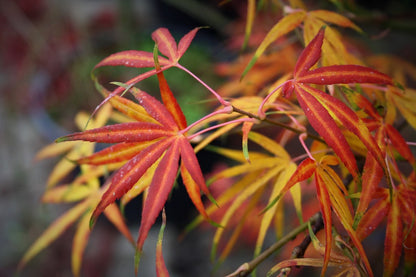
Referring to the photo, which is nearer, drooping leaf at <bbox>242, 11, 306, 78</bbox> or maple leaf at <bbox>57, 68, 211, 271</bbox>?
maple leaf at <bbox>57, 68, 211, 271</bbox>

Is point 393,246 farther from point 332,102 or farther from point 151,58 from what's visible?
point 151,58

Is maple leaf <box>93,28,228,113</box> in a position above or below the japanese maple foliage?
above

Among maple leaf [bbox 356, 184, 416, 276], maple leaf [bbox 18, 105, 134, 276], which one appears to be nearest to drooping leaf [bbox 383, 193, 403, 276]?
maple leaf [bbox 356, 184, 416, 276]

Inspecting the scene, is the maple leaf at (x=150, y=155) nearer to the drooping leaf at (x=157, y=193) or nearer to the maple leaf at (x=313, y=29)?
the drooping leaf at (x=157, y=193)

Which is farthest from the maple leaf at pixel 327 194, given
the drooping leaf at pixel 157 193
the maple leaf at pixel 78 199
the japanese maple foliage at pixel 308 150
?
the maple leaf at pixel 78 199

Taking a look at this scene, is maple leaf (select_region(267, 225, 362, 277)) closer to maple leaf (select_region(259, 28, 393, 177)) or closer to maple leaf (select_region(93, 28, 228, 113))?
maple leaf (select_region(259, 28, 393, 177))

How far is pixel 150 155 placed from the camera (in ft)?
1.15

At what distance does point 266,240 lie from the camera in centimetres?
137

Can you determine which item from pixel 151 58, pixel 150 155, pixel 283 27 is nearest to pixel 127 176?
pixel 150 155

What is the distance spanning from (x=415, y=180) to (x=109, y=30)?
6.30 feet

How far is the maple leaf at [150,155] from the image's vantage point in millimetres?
325

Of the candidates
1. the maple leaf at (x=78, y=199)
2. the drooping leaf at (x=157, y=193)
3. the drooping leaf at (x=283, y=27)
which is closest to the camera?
the drooping leaf at (x=157, y=193)

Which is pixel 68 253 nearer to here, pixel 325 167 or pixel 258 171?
pixel 258 171

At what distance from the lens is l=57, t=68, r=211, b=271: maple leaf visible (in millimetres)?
325
